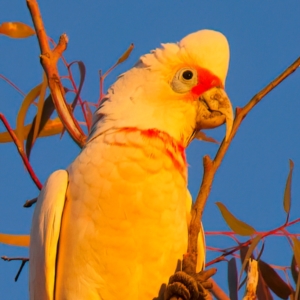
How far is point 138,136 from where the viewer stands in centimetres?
274

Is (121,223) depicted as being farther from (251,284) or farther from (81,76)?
(81,76)

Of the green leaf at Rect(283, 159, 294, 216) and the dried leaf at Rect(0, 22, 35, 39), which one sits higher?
the dried leaf at Rect(0, 22, 35, 39)

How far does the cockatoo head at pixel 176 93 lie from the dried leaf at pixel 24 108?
0.28 meters

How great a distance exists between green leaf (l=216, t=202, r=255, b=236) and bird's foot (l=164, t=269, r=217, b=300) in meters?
0.40

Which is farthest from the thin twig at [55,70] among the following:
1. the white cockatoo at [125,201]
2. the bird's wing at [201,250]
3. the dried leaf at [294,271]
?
the dried leaf at [294,271]

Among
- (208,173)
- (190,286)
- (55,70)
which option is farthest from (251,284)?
(55,70)

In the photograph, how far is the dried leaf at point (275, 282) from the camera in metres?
2.93

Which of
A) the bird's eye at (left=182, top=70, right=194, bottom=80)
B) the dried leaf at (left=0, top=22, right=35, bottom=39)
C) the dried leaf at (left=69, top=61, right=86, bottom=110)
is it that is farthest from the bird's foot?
the dried leaf at (left=0, top=22, right=35, bottom=39)

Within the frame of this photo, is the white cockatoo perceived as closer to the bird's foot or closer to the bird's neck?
the bird's neck

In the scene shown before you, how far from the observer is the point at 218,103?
2850mm

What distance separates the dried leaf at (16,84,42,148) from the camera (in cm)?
296

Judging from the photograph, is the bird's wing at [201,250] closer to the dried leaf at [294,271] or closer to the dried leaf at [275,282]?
the dried leaf at [275,282]

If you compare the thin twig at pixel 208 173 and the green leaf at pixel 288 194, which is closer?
the thin twig at pixel 208 173

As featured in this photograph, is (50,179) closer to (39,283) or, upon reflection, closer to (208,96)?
(39,283)
